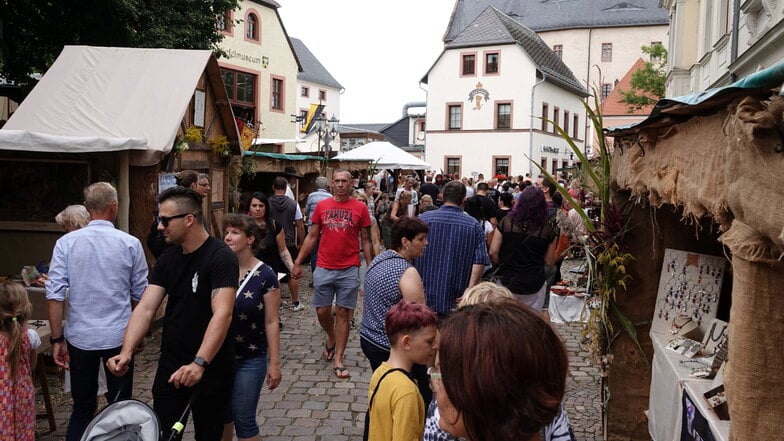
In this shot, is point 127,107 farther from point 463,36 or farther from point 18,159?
point 463,36

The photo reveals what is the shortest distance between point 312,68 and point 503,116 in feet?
70.5

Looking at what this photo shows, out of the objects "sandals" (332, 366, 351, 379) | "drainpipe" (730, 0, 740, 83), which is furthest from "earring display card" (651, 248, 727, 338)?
"drainpipe" (730, 0, 740, 83)

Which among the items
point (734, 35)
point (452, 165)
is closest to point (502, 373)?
point (734, 35)

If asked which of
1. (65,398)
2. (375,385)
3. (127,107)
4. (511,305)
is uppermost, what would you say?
(127,107)

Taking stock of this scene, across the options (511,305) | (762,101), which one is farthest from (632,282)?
(511,305)

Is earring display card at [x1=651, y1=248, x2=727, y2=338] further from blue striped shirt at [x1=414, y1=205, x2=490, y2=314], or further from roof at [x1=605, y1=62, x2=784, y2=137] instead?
blue striped shirt at [x1=414, y1=205, x2=490, y2=314]

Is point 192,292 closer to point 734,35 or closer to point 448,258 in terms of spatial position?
point 448,258

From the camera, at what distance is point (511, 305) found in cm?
176

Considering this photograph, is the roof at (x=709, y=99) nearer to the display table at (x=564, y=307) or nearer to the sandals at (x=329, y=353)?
the sandals at (x=329, y=353)

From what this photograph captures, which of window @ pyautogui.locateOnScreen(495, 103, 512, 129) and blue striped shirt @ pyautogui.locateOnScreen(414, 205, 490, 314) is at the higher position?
window @ pyautogui.locateOnScreen(495, 103, 512, 129)

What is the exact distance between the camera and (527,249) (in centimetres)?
690

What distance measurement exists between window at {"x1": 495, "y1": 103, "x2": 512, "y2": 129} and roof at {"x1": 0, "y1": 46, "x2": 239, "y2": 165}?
32.0m

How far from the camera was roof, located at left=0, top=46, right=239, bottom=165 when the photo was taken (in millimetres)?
8281

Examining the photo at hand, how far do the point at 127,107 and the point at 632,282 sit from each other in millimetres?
6589
